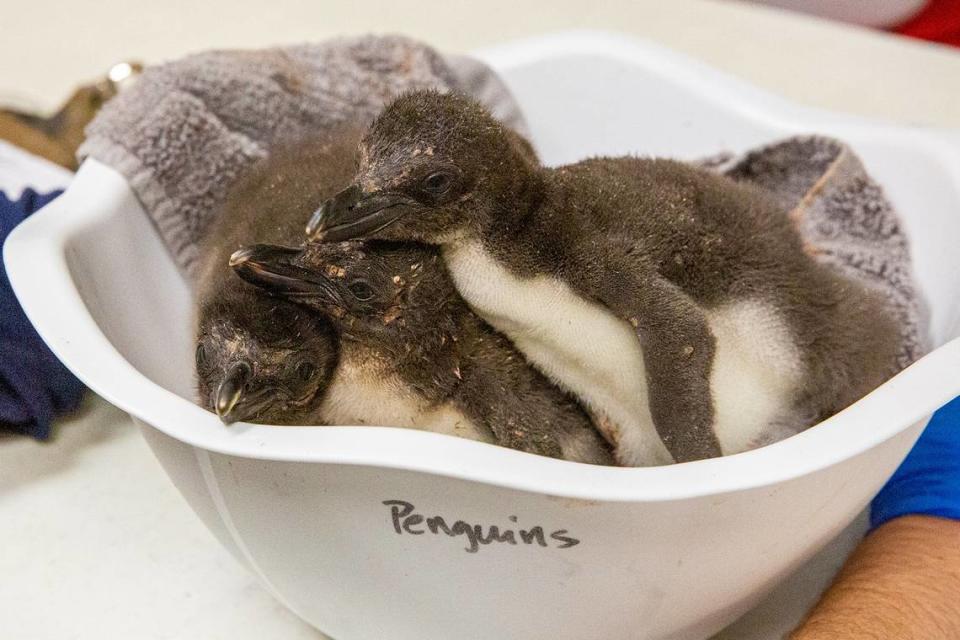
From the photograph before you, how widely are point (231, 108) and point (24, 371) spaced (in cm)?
26

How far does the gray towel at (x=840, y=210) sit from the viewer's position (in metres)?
0.76

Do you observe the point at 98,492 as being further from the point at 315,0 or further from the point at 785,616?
the point at 315,0

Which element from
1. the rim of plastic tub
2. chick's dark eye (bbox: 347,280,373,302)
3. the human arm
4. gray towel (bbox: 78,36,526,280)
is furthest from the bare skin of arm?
gray towel (bbox: 78,36,526,280)

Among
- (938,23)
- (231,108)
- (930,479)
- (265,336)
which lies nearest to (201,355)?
(265,336)

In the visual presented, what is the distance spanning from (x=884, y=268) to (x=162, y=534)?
1.85ft

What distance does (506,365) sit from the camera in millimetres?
608

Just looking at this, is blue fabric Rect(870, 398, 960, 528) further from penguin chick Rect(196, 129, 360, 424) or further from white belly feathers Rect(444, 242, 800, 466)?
penguin chick Rect(196, 129, 360, 424)

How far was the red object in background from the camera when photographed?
58.4 inches

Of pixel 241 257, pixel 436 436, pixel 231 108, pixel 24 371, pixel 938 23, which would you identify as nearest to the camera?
pixel 436 436

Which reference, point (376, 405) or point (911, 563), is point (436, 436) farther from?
point (911, 563)

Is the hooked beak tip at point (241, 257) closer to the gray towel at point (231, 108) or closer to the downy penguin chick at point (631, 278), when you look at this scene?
the downy penguin chick at point (631, 278)

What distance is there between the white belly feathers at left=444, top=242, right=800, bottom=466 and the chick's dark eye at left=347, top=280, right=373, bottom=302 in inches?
1.9

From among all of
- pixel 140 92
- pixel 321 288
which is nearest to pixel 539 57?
pixel 140 92

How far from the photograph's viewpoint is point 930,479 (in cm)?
62
